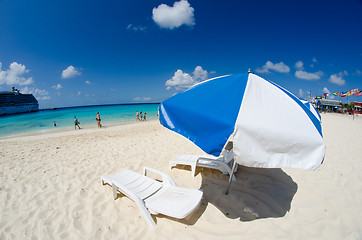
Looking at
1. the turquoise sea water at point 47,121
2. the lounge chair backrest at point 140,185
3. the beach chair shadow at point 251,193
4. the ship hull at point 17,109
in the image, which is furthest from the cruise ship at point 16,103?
the beach chair shadow at point 251,193

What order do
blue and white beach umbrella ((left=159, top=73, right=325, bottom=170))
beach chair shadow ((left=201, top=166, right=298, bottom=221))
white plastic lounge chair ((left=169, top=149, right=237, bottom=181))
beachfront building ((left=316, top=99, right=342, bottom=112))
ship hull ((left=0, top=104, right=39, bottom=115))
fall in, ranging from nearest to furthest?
blue and white beach umbrella ((left=159, top=73, right=325, bottom=170)) → beach chair shadow ((left=201, top=166, right=298, bottom=221)) → white plastic lounge chair ((left=169, top=149, right=237, bottom=181)) → beachfront building ((left=316, top=99, right=342, bottom=112)) → ship hull ((left=0, top=104, right=39, bottom=115))

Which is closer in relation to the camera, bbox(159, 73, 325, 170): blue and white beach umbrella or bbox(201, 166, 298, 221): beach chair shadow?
bbox(159, 73, 325, 170): blue and white beach umbrella

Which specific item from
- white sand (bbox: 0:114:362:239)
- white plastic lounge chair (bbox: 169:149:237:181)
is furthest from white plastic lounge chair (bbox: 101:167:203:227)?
white plastic lounge chair (bbox: 169:149:237:181)

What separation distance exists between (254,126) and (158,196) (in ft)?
7.24

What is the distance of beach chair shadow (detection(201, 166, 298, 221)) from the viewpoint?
2787 mm

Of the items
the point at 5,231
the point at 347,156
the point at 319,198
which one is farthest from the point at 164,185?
the point at 347,156

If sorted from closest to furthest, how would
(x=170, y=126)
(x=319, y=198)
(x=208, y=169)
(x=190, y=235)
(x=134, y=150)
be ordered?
(x=170, y=126) → (x=190, y=235) → (x=319, y=198) → (x=208, y=169) → (x=134, y=150)

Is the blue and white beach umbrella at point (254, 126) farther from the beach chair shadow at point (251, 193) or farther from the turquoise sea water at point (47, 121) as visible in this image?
the turquoise sea water at point (47, 121)

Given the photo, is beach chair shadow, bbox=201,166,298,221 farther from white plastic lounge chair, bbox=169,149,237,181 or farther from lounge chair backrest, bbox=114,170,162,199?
lounge chair backrest, bbox=114,170,162,199

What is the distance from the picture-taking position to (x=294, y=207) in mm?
2875

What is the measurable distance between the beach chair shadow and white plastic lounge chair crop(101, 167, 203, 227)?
590 mm

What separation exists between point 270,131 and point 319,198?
2.74 meters

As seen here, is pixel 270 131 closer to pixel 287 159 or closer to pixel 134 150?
pixel 287 159

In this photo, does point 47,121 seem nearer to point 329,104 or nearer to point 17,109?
point 17,109
